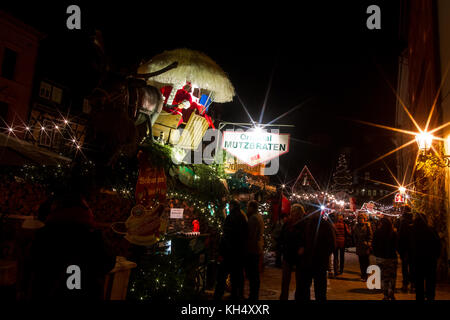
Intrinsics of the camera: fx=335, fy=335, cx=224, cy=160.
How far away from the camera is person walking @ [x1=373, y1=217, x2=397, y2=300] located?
8.08m

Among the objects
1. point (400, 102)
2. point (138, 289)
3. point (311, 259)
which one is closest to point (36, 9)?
point (138, 289)

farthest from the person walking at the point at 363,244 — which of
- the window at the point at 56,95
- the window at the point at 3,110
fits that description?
the window at the point at 3,110

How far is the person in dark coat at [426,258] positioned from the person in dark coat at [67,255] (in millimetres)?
6494

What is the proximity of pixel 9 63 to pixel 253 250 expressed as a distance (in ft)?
60.3

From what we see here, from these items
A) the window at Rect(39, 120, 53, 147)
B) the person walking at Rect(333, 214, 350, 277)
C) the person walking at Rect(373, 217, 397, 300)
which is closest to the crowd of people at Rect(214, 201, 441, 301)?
the person walking at Rect(373, 217, 397, 300)

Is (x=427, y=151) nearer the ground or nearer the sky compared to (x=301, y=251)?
nearer the sky

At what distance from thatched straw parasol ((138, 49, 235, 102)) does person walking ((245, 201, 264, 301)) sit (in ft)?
12.3

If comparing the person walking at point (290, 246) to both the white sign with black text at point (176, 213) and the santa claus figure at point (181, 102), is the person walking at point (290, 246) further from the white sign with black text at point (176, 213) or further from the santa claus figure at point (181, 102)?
the santa claus figure at point (181, 102)

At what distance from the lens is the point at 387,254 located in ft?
26.9

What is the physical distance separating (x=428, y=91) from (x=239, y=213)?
11.2 metres

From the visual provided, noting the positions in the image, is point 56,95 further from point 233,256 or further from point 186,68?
point 233,256

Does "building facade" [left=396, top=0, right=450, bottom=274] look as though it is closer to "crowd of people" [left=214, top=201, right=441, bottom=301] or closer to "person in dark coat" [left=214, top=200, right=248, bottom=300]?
"crowd of people" [left=214, top=201, right=441, bottom=301]

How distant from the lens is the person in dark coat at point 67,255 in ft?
11.6

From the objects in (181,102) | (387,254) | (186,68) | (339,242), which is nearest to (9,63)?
(181,102)
